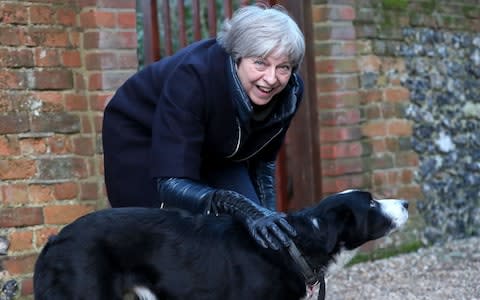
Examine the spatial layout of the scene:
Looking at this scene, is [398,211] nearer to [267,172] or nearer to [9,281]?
[267,172]

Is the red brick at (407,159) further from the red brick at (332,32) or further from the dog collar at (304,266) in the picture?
the dog collar at (304,266)

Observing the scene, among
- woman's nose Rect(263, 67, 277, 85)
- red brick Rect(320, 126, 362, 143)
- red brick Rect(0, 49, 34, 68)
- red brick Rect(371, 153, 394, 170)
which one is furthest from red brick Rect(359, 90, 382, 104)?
woman's nose Rect(263, 67, 277, 85)

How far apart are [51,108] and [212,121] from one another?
1.79 m

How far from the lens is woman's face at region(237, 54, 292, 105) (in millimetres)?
4246

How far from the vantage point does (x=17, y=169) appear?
5.75 meters

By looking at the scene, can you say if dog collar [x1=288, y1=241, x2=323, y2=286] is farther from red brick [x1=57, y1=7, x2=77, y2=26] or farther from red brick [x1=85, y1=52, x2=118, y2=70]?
red brick [x1=57, y1=7, x2=77, y2=26]

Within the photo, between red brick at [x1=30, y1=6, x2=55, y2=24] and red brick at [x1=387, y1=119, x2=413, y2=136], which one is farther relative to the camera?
red brick at [x1=387, y1=119, x2=413, y2=136]

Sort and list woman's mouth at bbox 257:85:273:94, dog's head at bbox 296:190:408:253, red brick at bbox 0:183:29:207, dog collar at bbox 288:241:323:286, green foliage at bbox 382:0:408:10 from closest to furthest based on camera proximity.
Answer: dog collar at bbox 288:241:323:286
dog's head at bbox 296:190:408:253
woman's mouth at bbox 257:85:273:94
red brick at bbox 0:183:29:207
green foliage at bbox 382:0:408:10

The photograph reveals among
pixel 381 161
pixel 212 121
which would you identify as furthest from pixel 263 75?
pixel 381 161

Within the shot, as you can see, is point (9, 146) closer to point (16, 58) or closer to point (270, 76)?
point (16, 58)

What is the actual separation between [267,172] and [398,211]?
79 centimetres

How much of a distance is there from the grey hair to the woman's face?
29mm

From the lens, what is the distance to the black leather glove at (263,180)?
194 inches

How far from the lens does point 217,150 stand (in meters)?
4.55
